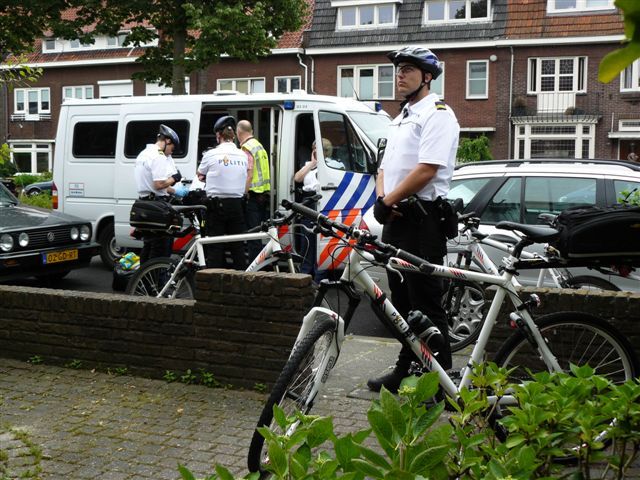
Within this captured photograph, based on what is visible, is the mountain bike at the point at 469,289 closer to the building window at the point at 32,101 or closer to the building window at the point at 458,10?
the building window at the point at 458,10

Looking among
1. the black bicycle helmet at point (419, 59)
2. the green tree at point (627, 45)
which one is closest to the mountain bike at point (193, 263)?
the black bicycle helmet at point (419, 59)

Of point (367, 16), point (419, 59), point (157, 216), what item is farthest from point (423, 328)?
point (367, 16)

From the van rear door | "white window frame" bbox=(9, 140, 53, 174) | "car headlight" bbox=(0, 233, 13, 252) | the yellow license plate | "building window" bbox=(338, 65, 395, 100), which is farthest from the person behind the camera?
"white window frame" bbox=(9, 140, 53, 174)

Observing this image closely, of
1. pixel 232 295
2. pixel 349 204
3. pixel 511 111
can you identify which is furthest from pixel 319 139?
pixel 511 111

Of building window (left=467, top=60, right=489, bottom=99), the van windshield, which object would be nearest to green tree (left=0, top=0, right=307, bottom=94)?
the van windshield

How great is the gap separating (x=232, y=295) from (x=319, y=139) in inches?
253

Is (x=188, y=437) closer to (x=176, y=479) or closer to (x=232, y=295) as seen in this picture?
(x=176, y=479)

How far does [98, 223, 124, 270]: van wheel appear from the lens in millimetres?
13648

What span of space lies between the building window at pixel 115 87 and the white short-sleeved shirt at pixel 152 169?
3607 centimetres

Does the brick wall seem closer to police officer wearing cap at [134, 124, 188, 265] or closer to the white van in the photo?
police officer wearing cap at [134, 124, 188, 265]

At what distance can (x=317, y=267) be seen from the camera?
9.82m

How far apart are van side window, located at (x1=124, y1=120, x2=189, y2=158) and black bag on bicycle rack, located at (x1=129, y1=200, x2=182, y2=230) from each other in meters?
4.36

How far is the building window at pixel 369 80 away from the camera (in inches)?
1571

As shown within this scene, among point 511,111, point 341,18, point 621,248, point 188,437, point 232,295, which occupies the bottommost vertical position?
point 188,437
